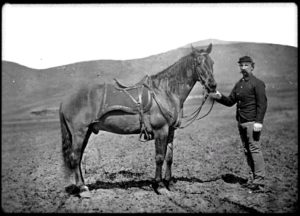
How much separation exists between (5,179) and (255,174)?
612cm

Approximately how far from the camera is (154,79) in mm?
5285

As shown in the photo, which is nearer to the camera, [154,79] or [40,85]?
[154,79]

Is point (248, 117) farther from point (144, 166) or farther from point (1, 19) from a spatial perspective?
point (1, 19)

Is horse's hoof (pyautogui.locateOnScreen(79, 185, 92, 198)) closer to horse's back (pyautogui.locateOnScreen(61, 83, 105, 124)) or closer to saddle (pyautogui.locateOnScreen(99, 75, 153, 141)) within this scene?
horse's back (pyautogui.locateOnScreen(61, 83, 105, 124))


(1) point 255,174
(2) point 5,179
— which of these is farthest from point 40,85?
(1) point 255,174

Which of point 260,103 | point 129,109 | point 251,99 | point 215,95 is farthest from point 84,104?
point 260,103

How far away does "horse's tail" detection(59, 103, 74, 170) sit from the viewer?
16.7 ft

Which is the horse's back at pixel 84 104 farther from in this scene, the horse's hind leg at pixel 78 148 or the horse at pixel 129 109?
the horse's hind leg at pixel 78 148

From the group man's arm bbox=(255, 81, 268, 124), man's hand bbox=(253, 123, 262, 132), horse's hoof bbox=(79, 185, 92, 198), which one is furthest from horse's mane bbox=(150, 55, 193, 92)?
horse's hoof bbox=(79, 185, 92, 198)

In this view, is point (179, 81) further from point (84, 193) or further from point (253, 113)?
point (84, 193)

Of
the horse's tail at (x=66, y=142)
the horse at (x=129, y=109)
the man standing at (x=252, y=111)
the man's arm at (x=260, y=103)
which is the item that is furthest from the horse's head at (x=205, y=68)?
the horse's tail at (x=66, y=142)

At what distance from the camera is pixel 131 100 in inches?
194

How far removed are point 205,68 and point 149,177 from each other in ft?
10.2

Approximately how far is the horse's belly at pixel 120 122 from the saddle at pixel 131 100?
4.1 inches
